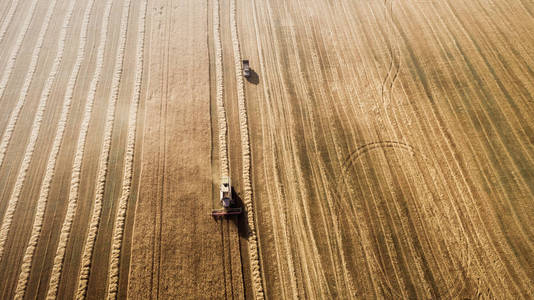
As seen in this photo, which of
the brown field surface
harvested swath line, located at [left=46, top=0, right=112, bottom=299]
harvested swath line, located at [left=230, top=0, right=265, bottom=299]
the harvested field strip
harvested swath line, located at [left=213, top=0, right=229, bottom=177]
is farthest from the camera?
harvested swath line, located at [left=213, top=0, right=229, bottom=177]

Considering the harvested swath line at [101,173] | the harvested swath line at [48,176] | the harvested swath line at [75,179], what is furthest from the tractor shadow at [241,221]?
the harvested swath line at [48,176]

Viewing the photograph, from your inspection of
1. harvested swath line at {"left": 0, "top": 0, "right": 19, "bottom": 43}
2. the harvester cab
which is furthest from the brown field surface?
the harvester cab

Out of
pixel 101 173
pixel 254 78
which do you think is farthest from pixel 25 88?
pixel 254 78

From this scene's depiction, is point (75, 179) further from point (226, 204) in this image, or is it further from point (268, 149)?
point (268, 149)

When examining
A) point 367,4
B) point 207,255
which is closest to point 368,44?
point 367,4

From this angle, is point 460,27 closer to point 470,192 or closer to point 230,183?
point 470,192

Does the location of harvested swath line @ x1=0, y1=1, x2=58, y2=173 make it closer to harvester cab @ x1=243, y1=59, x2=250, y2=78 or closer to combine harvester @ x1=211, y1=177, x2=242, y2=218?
combine harvester @ x1=211, y1=177, x2=242, y2=218
